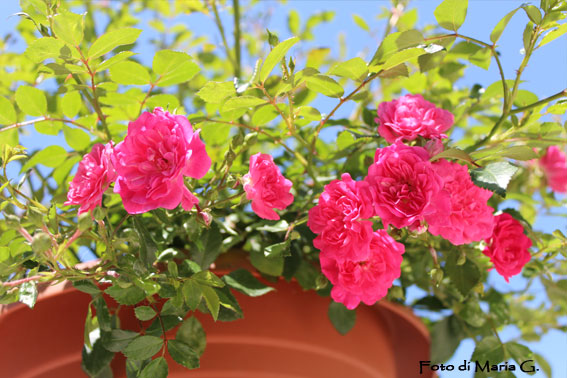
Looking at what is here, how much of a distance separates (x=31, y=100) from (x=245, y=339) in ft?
1.48

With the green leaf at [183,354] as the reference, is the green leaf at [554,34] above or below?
above

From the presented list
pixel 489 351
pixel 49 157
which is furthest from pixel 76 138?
pixel 489 351

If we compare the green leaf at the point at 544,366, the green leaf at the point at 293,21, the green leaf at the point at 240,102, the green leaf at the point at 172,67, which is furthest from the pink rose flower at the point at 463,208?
the green leaf at the point at 293,21

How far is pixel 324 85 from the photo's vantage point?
689 millimetres

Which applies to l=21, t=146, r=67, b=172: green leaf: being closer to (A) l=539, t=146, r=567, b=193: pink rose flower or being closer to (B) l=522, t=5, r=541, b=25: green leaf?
(B) l=522, t=5, r=541, b=25: green leaf

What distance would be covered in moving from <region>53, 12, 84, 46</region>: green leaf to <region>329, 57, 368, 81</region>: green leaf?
312 millimetres

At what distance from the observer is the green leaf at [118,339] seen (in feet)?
2.17

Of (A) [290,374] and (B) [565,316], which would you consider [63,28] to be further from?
(B) [565,316]

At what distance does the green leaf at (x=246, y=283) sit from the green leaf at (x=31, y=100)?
1.17ft

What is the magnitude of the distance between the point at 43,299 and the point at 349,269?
41cm

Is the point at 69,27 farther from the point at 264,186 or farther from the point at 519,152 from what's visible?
the point at 519,152

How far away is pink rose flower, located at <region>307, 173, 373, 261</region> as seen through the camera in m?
0.62

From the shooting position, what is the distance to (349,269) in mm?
672

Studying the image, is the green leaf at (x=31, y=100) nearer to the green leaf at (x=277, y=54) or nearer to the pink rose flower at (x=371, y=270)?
the green leaf at (x=277, y=54)
